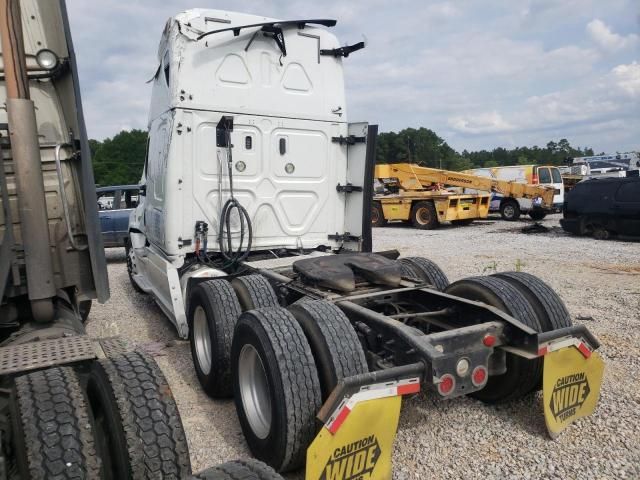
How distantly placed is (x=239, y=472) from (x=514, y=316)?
8.06 feet

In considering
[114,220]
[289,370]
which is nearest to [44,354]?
[289,370]

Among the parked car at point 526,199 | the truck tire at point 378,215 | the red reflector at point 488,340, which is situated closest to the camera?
the red reflector at point 488,340

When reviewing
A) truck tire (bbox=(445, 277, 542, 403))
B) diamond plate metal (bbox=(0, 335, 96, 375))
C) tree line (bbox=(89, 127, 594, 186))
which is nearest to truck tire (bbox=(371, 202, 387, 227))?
truck tire (bbox=(445, 277, 542, 403))

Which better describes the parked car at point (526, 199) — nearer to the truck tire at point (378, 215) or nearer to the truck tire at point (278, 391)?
the truck tire at point (378, 215)

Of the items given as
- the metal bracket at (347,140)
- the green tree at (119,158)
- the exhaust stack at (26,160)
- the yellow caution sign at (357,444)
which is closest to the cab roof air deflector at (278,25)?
the metal bracket at (347,140)

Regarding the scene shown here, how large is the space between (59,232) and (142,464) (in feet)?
6.38

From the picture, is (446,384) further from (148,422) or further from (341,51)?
(341,51)

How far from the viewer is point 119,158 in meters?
69.6

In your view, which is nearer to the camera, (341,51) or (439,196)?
(341,51)

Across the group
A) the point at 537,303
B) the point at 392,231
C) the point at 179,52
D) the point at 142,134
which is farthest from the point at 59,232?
the point at 142,134

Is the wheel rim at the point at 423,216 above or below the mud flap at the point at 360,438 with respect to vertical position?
below

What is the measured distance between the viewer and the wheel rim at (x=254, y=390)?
322 cm

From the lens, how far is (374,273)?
4145 mm

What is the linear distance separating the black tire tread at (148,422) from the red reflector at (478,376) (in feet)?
5.69
